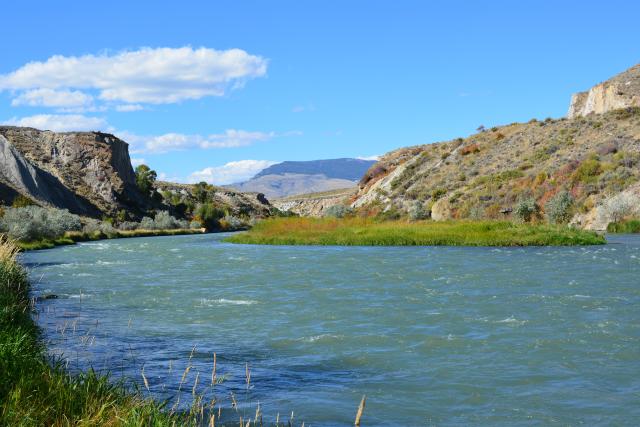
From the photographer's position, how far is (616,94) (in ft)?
293

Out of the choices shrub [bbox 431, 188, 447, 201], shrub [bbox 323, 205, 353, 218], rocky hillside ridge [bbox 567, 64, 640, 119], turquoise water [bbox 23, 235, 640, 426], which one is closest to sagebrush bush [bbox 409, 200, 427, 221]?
shrub [bbox 431, 188, 447, 201]

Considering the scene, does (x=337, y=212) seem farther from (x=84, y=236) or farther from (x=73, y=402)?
(x=73, y=402)

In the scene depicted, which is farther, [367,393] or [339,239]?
[339,239]

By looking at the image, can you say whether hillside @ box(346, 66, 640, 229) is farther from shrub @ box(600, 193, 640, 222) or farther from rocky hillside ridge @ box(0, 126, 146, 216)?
rocky hillside ridge @ box(0, 126, 146, 216)

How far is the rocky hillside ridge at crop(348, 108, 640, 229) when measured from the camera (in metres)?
63.2

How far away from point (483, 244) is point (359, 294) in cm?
2281

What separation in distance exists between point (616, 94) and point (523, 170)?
2384cm

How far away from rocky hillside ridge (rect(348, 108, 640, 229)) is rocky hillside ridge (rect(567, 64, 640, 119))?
18.5ft

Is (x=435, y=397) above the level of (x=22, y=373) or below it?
below

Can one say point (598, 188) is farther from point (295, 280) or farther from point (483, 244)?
point (295, 280)

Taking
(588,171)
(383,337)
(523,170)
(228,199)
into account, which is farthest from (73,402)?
(228,199)

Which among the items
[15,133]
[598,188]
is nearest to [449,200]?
[598,188]

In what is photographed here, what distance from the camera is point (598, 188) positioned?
6106cm

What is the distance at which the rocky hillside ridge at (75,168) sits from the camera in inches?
3723
